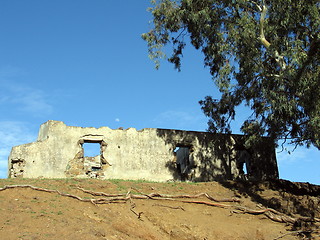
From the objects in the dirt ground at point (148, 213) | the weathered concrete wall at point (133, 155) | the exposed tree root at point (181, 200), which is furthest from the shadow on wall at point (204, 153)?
the exposed tree root at point (181, 200)

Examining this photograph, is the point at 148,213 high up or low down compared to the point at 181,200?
down

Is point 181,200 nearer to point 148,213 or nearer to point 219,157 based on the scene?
point 148,213

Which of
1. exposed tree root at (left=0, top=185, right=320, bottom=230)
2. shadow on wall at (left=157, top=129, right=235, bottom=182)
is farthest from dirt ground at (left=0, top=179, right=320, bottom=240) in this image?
shadow on wall at (left=157, top=129, right=235, bottom=182)

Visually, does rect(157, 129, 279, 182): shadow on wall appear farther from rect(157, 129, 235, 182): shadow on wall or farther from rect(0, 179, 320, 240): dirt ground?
rect(0, 179, 320, 240): dirt ground

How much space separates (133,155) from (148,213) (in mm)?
6975

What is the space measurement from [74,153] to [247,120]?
903 cm

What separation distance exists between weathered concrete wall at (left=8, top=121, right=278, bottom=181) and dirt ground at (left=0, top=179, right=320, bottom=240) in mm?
3039

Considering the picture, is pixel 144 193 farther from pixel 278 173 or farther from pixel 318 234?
pixel 278 173

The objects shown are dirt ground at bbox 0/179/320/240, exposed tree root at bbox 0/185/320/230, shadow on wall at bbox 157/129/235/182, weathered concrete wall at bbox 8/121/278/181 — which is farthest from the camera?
shadow on wall at bbox 157/129/235/182

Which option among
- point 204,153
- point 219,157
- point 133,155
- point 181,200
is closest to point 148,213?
point 181,200

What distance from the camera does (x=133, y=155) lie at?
21312 mm

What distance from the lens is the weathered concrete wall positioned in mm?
19875

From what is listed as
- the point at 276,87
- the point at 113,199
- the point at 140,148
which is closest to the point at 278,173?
the point at 276,87

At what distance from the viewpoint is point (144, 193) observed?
1628 cm
